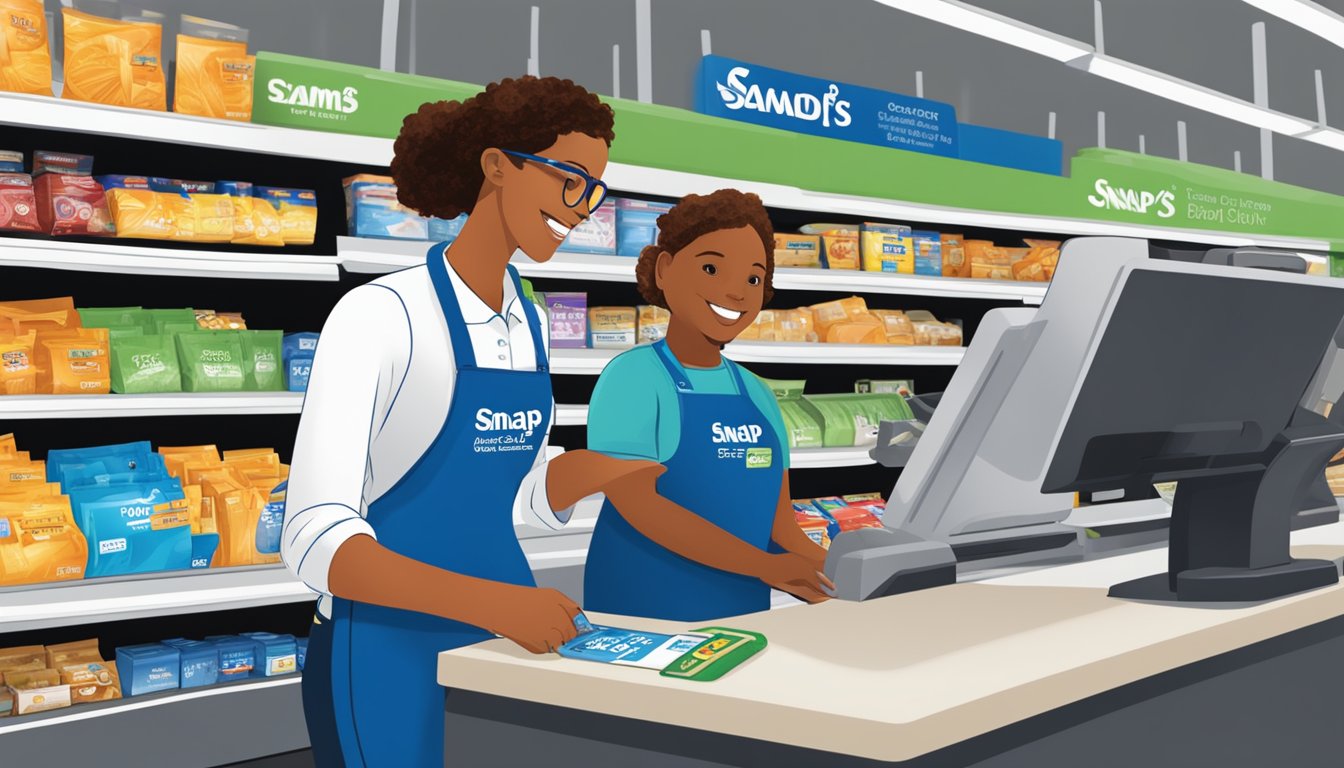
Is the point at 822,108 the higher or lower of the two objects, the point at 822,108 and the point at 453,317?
the higher

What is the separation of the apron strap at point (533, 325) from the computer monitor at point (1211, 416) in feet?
2.50

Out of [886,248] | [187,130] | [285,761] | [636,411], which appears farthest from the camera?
[886,248]

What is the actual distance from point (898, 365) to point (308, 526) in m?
4.34

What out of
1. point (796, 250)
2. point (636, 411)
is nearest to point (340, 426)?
point (636, 411)

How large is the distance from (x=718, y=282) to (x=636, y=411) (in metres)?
0.36

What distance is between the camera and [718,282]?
2557 millimetres

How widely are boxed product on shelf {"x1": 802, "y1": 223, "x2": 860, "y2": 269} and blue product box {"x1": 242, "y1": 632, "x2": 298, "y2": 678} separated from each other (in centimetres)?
256

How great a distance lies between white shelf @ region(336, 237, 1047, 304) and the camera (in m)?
3.57

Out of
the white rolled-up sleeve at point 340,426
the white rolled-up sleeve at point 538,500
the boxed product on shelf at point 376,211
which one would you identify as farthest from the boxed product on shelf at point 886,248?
the white rolled-up sleeve at point 340,426

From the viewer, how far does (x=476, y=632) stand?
1714mm

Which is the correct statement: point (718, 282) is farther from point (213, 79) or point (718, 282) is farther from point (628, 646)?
point (213, 79)

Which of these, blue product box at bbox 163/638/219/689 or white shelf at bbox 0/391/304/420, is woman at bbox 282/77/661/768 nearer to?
white shelf at bbox 0/391/304/420

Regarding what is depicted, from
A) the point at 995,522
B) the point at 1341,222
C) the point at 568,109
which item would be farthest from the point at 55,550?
the point at 1341,222

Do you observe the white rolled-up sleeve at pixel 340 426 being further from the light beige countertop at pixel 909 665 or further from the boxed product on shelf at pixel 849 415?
the boxed product on shelf at pixel 849 415
